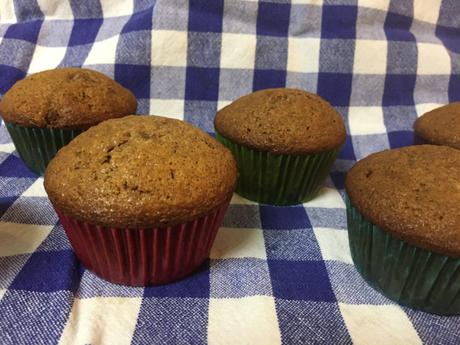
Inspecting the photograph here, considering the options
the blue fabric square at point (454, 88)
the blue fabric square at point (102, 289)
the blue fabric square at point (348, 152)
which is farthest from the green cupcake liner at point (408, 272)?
the blue fabric square at point (454, 88)

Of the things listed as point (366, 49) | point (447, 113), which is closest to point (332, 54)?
point (366, 49)

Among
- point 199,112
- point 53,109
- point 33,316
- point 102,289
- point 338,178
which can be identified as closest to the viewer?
point 33,316

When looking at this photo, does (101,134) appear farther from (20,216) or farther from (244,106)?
(244,106)

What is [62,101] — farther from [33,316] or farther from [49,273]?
[33,316]

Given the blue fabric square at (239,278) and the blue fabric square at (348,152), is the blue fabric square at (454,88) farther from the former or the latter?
the blue fabric square at (239,278)

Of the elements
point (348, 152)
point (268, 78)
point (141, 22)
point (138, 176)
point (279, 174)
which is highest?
point (141, 22)

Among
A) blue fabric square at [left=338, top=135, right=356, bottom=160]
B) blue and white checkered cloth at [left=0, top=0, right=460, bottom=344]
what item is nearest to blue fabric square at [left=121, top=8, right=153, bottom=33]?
blue and white checkered cloth at [left=0, top=0, right=460, bottom=344]

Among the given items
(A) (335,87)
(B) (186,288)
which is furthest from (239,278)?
(A) (335,87)

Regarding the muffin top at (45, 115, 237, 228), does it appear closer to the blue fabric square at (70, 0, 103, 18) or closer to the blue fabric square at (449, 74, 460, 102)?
the blue fabric square at (70, 0, 103, 18)
